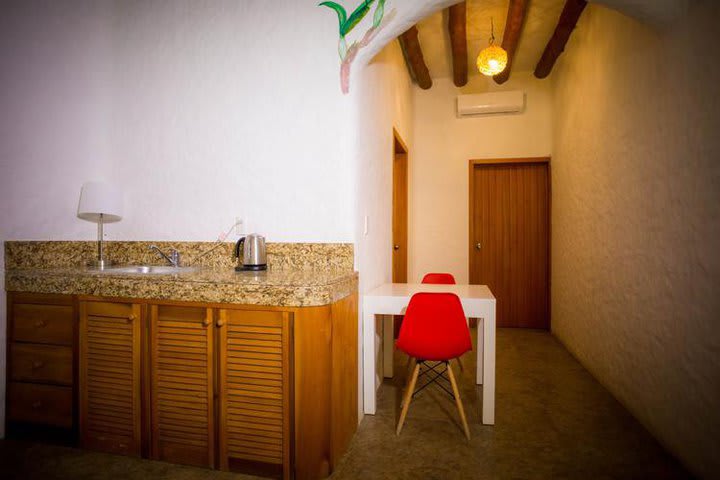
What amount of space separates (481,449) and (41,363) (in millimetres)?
2277

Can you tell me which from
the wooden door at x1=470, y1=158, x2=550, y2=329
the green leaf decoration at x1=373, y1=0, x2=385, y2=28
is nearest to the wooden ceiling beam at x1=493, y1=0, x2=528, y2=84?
the wooden door at x1=470, y1=158, x2=550, y2=329

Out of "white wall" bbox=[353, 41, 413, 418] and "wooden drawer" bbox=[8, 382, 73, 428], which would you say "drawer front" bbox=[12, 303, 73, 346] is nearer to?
"wooden drawer" bbox=[8, 382, 73, 428]

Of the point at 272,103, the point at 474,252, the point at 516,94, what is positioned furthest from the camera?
the point at 474,252

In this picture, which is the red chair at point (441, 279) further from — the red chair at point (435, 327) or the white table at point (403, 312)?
the red chair at point (435, 327)

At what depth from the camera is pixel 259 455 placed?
1638 millimetres

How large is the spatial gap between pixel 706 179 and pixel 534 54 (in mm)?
2916

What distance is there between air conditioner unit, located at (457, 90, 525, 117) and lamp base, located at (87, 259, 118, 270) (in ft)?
12.4

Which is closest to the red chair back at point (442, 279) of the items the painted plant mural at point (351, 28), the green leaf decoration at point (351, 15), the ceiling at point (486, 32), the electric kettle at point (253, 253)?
the electric kettle at point (253, 253)

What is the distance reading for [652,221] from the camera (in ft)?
6.73

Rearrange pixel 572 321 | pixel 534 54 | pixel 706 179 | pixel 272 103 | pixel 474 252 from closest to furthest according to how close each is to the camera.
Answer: pixel 706 179
pixel 272 103
pixel 572 321
pixel 534 54
pixel 474 252

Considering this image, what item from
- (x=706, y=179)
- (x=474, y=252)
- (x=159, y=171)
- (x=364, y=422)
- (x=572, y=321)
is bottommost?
(x=364, y=422)

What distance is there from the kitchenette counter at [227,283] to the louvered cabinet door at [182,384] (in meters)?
0.10

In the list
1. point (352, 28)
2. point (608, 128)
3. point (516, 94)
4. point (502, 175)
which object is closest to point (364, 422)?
point (352, 28)

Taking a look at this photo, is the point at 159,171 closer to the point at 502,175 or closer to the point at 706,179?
the point at 706,179
